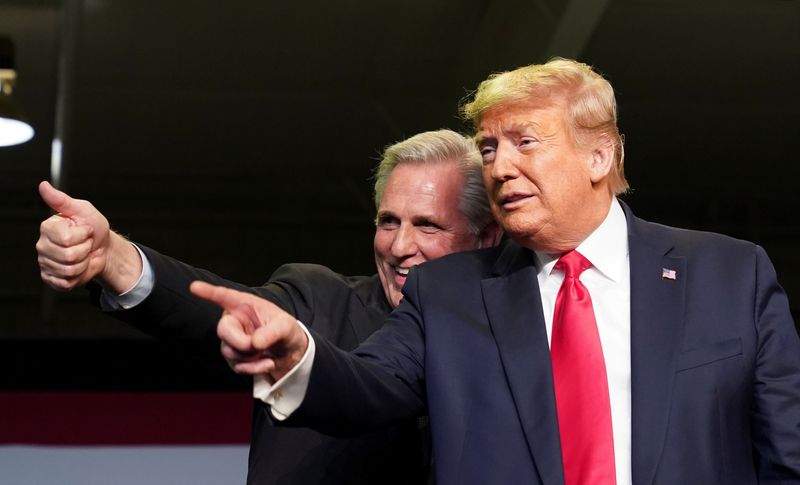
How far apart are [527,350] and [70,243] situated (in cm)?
63

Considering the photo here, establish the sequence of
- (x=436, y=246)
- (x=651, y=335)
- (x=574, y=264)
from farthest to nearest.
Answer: (x=436, y=246) < (x=574, y=264) < (x=651, y=335)

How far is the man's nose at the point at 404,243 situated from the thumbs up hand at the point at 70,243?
0.62m

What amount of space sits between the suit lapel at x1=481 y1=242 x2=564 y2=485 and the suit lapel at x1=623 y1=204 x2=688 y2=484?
11 cm

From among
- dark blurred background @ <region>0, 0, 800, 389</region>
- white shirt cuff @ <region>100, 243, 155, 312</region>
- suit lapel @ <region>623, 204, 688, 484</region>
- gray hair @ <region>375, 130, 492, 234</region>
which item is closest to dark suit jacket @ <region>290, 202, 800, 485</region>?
suit lapel @ <region>623, 204, 688, 484</region>

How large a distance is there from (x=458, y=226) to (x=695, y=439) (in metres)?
0.74

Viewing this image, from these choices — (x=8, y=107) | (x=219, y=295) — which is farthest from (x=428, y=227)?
(x=8, y=107)

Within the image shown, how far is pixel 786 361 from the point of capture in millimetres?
1671

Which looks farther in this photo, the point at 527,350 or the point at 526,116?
the point at 526,116

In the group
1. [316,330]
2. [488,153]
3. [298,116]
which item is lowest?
[316,330]

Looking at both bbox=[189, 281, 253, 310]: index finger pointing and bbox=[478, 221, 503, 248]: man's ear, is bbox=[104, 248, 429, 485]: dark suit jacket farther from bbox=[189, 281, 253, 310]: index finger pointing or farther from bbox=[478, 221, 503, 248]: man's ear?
bbox=[189, 281, 253, 310]: index finger pointing

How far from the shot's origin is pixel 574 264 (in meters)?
1.76

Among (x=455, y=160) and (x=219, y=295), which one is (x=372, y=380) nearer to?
(x=219, y=295)

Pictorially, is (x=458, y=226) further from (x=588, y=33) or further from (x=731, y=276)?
(x=588, y=33)

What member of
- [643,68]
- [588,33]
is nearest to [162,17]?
[588,33]
